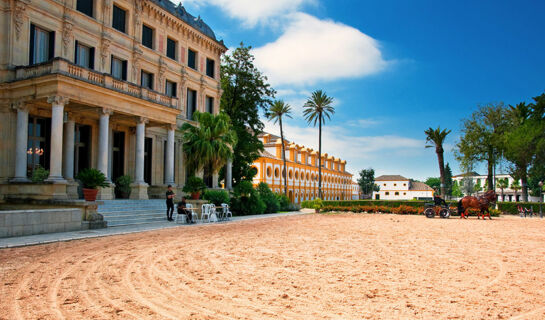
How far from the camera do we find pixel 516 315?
15.9ft

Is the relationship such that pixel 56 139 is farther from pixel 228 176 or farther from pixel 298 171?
pixel 298 171

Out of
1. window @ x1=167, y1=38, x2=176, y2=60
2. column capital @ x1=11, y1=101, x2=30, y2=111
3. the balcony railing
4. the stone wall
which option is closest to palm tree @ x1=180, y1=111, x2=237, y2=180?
the balcony railing

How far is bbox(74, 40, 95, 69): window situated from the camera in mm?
21250

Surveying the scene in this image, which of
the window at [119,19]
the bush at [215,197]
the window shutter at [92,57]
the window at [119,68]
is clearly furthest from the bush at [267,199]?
the window at [119,19]

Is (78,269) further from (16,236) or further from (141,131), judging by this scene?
(141,131)

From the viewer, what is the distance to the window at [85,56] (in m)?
21.2

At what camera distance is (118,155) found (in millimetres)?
24172

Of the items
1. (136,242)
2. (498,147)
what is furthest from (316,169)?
(136,242)

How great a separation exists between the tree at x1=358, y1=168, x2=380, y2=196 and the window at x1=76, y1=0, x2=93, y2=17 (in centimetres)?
8960

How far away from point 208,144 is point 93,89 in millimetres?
7086

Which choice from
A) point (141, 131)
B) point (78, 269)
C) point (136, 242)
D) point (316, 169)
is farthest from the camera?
point (316, 169)

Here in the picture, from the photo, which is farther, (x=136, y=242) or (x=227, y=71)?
(x=227, y=71)

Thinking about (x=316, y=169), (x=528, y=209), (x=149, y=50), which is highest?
(x=149, y=50)

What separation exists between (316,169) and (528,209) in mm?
39550
